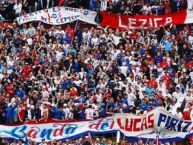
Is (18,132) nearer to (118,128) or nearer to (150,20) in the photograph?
(118,128)

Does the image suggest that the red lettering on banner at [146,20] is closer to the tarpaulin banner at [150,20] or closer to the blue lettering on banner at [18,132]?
the tarpaulin banner at [150,20]

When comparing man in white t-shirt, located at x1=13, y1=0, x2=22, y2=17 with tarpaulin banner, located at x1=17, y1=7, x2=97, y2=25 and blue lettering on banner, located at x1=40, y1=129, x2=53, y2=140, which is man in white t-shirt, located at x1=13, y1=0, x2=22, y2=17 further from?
blue lettering on banner, located at x1=40, y1=129, x2=53, y2=140

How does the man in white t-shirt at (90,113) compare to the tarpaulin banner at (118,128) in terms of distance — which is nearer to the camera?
the tarpaulin banner at (118,128)

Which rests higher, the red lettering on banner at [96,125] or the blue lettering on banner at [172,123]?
the blue lettering on banner at [172,123]

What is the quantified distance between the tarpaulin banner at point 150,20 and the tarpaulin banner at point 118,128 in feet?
29.6

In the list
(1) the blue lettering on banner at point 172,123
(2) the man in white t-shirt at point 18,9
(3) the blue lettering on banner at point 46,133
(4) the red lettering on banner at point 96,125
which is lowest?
(3) the blue lettering on banner at point 46,133

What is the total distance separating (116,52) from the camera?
39.2 metres

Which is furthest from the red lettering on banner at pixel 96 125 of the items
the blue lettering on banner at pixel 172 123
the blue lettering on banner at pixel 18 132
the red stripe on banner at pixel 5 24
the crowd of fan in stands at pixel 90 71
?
the red stripe on banner at pixel 5 24

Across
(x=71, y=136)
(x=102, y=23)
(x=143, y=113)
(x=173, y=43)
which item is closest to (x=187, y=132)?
(x=143, y=113)

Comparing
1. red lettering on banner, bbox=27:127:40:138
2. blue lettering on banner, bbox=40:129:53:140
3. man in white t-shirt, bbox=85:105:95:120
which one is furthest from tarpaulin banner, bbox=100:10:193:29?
red lettering on banner, bbox=27:127:40:138

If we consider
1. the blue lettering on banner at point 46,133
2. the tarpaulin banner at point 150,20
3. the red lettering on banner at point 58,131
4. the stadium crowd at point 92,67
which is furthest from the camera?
the tarpaulin banner at point 150,20

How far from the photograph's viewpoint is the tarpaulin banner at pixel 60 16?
43.2 metres

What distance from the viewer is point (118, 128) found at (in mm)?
34469

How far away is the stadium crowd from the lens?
35406 millimetres
